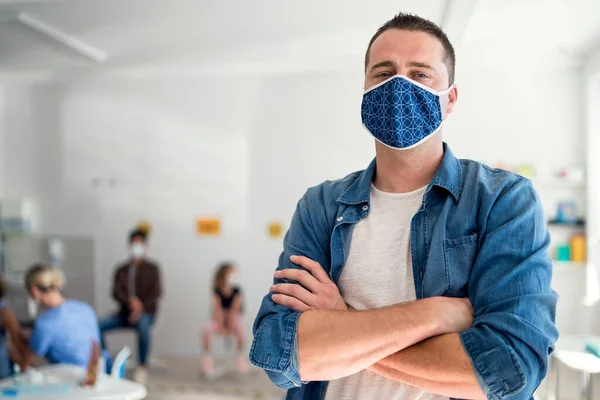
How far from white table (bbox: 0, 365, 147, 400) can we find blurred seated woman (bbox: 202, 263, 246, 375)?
192 cm

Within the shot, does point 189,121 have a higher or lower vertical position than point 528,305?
higher

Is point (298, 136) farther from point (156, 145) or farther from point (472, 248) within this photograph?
point (472, 248)

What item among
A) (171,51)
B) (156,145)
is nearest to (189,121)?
(156,145)

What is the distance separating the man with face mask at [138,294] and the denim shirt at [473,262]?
378 centimetres

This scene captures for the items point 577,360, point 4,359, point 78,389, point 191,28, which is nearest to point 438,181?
point 577,360

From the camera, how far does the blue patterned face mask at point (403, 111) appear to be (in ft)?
3.36

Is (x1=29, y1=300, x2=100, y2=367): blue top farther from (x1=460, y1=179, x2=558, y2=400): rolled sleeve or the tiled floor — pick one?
(x1=460, y1=179, x2=558, y2=400): rolled sleeve

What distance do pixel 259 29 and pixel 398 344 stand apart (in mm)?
2925

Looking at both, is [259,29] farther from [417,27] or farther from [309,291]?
[309,291]

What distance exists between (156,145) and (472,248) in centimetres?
441

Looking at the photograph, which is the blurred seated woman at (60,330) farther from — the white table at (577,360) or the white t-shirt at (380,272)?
the white t-shirt at (380,272)

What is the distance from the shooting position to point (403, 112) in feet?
3.37

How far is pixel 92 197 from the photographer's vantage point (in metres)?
5.25

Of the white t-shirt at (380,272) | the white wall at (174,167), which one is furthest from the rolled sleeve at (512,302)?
the white wall at (174,167)
